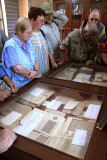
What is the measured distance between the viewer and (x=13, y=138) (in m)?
0.82

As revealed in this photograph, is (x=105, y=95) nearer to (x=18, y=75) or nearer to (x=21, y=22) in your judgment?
(x=18, y=75)

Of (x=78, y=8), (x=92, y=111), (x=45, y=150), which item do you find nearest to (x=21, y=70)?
(x=92, y=111)

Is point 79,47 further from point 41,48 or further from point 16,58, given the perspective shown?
point 16,58

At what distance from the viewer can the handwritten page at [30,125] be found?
3.09ft

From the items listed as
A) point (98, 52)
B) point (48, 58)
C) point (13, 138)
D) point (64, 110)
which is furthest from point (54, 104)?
point (98, 52)

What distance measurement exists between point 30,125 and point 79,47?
173cm

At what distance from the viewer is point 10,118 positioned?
42.6 inches

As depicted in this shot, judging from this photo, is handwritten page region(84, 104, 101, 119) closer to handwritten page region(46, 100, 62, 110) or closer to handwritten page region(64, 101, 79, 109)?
handwritten page region(64, 101, 79, 109)

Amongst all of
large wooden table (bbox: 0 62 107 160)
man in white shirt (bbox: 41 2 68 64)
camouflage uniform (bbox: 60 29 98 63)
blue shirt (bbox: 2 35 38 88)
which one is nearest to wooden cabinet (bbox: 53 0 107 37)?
man in white shirt (bbox: 41 2 68 64)

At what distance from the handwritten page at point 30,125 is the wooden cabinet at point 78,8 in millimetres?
3973

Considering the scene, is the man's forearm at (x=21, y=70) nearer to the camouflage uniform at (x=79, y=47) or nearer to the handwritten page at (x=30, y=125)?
the handwritten page at (x=30, y=125)

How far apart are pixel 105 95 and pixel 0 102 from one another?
0.96 m

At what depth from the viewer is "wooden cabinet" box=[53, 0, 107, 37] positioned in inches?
162

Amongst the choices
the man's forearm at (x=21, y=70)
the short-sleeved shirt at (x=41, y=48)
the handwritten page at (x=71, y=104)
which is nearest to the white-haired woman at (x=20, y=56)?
the man's forearm at (x=21, y=70)
